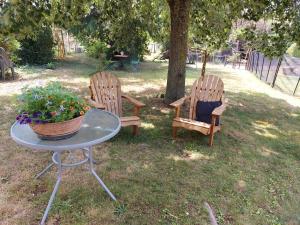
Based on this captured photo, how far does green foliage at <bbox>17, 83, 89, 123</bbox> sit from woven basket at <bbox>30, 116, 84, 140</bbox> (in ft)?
0.13

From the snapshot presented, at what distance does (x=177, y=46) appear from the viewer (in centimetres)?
484

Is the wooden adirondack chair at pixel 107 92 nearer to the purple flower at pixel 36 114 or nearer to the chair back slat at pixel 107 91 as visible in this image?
the chair back slat at pixel 107 91

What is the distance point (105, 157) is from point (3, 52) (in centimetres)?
527

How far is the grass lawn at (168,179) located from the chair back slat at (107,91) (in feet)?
1.38

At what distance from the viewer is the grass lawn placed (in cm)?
231

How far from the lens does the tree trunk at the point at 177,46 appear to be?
4.67 m

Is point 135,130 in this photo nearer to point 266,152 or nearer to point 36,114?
point 266,152

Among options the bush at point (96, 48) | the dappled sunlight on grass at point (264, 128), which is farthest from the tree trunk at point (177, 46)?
the bush at point (96, 48)

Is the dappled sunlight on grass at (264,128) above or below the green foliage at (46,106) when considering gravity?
below

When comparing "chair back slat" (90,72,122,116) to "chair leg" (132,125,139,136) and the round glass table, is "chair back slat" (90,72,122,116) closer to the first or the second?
"chair leg" (132,125,139,136)

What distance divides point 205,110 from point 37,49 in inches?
291

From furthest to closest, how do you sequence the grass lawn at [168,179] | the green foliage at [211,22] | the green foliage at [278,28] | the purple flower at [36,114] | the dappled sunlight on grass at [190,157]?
the green foliage at [211,22] < the green foliage at [278,28] < the dappled sunlight on grass at [190,157] < the grass lawn at [168,179] < the purple flower at [36,114]

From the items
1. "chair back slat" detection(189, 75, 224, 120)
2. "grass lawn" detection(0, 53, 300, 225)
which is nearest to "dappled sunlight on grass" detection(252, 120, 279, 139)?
"grass lawn" detection(0, 53, 300, 225)

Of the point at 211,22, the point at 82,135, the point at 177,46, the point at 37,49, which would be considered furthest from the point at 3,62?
the point at 82,135
